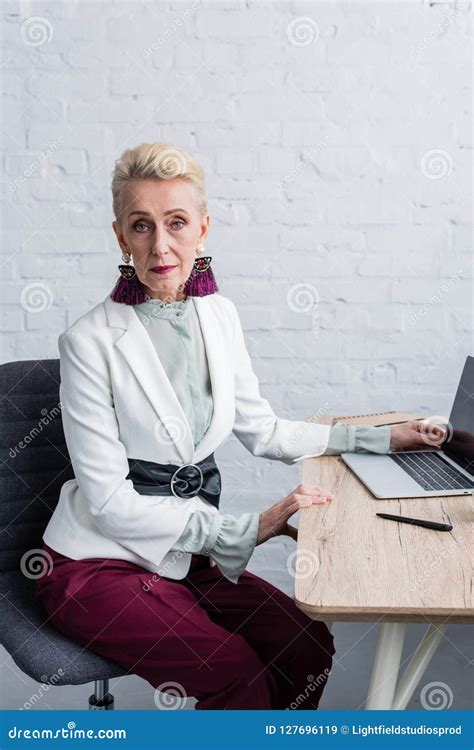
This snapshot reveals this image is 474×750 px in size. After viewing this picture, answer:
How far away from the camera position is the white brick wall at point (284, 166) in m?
2.61

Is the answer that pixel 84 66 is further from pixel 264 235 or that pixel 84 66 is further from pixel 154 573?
pixel 154 573

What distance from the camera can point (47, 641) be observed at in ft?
5.22

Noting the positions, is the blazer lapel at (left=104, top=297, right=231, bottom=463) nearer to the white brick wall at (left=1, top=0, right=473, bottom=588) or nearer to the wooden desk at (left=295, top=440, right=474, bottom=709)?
the wooden desk at (left=295, top=440, right=474, bottom=709)

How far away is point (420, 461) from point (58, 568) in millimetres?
741

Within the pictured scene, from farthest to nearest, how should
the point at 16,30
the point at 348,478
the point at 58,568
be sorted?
1. the point at 16,30
2. the point at 348,478
3. the point at 58,568

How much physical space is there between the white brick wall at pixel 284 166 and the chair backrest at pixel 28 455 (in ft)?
2.94

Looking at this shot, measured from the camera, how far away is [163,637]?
1.52m

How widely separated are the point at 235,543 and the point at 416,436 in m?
0.56

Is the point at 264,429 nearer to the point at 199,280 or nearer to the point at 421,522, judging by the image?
the point at 199,280

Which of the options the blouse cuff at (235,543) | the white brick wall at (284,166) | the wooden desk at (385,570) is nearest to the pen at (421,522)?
the wooden desk at (385,570)

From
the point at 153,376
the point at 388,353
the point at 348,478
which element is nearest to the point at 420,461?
the point at 348,478

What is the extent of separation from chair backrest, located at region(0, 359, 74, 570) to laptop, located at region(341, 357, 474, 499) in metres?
0.60

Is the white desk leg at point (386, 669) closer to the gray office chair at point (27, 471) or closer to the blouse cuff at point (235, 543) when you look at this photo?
the blouse cuff at point (235, 543)

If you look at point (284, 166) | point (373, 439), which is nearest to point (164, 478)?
point (373, 439)
